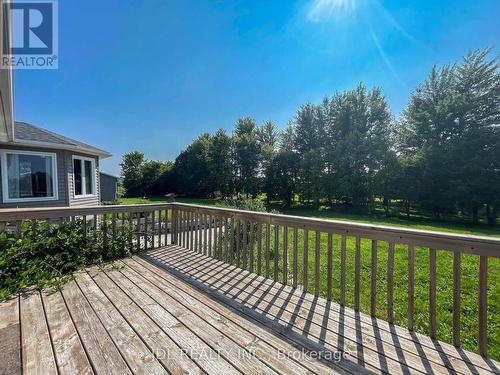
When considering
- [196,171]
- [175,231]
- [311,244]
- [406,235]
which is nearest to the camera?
[406,235]

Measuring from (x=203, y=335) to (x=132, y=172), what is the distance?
88.2 ft

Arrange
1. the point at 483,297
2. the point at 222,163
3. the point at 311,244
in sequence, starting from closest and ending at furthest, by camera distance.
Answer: the point at 483,297
the point at 311,244
the point at 222,163

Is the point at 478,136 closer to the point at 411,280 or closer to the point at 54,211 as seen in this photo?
the point at 411,280

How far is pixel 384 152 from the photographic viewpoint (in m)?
15.2

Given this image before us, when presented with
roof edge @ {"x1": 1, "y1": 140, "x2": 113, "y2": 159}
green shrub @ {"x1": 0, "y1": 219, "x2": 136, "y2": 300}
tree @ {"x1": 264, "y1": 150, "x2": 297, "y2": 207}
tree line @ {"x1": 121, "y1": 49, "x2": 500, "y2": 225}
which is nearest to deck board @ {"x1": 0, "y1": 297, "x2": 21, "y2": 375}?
green shrub @ {"x1": 0, "y1": 219, "x2": 136, "y2": 300}

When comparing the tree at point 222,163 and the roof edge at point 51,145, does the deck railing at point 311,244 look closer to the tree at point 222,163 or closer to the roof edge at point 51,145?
the roof edge at point 51,145

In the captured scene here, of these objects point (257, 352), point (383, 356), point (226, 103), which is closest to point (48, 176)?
point (226, 103)

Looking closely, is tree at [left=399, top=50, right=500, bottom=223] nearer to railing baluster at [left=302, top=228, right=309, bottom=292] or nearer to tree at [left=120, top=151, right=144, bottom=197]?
railing baluster at [left=302, top=228, right=309, bottom=292]

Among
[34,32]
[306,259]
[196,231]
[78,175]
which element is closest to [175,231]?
[196,231]

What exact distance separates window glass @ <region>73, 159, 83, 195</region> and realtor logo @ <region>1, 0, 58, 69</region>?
5.26 meters

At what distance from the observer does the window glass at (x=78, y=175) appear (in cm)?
794

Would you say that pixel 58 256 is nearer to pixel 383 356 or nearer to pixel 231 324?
pixel 231 324

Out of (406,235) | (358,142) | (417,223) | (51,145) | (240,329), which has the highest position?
(358,142)

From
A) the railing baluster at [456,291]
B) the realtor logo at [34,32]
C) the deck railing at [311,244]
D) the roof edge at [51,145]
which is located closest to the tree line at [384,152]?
the roof edge at [51,145]
